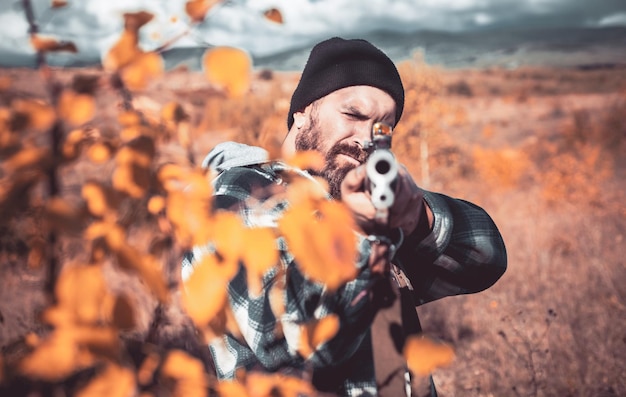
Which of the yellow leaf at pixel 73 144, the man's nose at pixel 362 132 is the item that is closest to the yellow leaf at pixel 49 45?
the yellow leaf at pixel 73 144

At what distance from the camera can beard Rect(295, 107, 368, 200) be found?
1.41 m

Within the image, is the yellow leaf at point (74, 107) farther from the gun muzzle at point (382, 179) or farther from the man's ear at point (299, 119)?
the man's ear at point (299, 119)

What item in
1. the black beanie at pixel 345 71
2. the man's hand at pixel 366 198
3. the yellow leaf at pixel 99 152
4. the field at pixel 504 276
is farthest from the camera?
→ the black beanie at pixel 345 71

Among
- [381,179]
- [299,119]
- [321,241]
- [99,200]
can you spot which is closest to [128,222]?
[99,200]

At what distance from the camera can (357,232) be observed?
0.82m

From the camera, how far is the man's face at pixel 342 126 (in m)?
1.46

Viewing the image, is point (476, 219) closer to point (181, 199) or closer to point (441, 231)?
point (441, 231)

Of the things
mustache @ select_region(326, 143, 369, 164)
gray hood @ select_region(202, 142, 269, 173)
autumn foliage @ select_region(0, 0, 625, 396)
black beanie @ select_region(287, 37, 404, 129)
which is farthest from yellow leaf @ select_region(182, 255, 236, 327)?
black beanie @ select_region(287, 37, 404, 129)

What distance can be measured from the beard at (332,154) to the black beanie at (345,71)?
0.15 meters

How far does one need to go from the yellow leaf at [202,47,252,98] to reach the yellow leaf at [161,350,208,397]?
38 cm

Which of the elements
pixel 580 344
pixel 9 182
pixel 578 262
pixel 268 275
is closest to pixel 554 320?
pixel 580 344

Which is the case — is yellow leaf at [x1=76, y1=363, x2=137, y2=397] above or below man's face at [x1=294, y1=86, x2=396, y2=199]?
above

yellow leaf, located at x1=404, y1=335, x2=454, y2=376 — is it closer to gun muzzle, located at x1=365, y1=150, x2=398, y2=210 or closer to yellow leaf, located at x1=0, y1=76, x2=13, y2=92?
gun muzzle, located at x1=365, y1=150, x2=398, y2=210

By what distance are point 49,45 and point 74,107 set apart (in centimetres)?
9
